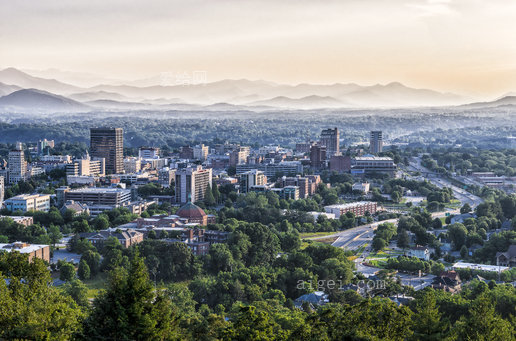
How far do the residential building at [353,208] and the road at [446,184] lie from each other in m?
3.86

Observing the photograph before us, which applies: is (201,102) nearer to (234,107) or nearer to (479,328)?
(234,107)

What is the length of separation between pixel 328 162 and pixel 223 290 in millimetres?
23343

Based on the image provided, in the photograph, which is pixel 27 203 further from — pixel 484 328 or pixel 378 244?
pixel 484 328

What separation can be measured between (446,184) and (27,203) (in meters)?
18.3

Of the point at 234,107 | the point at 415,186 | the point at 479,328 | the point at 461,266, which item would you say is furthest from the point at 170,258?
the point at 234,107

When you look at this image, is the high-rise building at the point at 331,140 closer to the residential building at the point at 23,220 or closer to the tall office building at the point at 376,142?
the tall office building at the point at 376,142

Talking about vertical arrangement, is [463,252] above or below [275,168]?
below

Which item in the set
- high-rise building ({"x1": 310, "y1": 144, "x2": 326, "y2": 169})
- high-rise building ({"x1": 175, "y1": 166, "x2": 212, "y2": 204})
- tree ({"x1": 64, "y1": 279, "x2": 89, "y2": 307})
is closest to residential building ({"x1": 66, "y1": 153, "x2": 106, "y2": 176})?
high-rise building ({"x1": 175, "y1": 166, "x2": 212, "y2": 204})

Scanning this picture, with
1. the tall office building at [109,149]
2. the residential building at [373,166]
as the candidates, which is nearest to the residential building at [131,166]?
the tall office building at [109,149]

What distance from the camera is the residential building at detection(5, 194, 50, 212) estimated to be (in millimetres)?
20375

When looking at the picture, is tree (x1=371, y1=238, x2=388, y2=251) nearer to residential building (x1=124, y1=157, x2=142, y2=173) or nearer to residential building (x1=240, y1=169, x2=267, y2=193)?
residential building (x1=240, y1=169, x2=267, y2=193)

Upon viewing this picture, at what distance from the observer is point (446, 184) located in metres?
30.0

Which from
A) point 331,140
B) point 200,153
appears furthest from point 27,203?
point 331,140

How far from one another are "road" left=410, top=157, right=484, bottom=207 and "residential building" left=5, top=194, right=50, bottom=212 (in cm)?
1470
